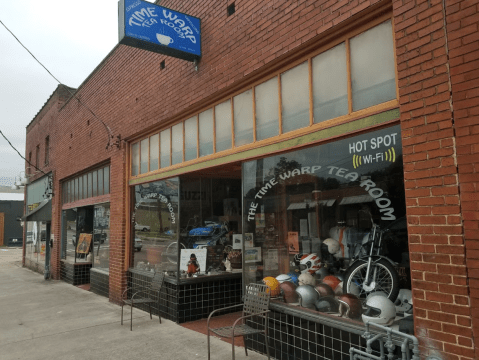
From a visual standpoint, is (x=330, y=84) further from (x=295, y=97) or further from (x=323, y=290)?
(x=323, y=290)

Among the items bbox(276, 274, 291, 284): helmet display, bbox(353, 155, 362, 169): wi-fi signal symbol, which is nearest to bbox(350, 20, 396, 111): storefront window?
bbox(353, 155, 362, 169): wi-fi signal symbol

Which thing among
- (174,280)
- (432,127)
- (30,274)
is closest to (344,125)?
(432,127)

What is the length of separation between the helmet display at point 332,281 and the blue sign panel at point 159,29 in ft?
12.8

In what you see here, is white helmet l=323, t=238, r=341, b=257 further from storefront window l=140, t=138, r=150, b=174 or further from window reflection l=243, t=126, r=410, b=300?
storefront window l=140, t=138, r=150, b=174

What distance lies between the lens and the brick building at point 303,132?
320 cm

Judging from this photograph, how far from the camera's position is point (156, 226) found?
7.99 m

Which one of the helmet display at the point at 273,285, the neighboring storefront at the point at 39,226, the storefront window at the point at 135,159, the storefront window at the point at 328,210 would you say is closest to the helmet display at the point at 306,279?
the storefront window at the point at 328,210

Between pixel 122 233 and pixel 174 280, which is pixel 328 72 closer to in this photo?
pixel 174 280

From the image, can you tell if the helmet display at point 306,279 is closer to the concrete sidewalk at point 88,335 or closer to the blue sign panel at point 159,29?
the concrete sidewalk at point 88,335

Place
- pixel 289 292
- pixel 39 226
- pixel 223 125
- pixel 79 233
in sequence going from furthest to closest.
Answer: pixel 39 226 < pixel 79 233 < pixel 223 125 < pixel 289 292

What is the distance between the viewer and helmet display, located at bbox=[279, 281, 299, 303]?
5.02 metres

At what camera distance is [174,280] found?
7070 mm

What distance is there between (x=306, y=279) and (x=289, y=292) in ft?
0.95

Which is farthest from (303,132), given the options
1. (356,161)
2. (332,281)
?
(332,281)
